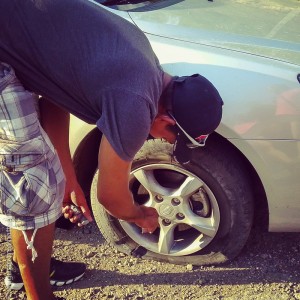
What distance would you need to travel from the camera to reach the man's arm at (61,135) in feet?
7.18

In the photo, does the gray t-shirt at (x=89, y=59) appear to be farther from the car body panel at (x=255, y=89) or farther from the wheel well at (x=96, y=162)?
the wheel well at (x=96, y=162)

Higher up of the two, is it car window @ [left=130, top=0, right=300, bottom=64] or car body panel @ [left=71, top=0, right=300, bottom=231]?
car window @ [left=130, top=0, right=300, bottom=64]

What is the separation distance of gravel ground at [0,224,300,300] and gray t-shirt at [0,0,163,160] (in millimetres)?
1142

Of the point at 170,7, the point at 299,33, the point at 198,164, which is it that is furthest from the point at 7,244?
the point at 299,33

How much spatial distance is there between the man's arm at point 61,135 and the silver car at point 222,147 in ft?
0.58

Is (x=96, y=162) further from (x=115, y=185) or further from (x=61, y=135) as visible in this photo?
(x=115, y=185)

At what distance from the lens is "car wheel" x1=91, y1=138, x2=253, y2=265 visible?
2434 mm

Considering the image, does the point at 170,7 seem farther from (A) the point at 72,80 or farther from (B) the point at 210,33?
(A) the point at 72,80

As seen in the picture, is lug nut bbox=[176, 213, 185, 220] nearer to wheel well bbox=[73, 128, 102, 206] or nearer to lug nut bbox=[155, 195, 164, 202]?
lug nut bbox=[155, 195, 164, 202]

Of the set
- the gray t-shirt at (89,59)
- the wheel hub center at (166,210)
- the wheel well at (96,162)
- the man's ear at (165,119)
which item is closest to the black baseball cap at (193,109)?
the man's ear at (165,119)

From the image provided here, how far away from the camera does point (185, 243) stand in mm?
2703

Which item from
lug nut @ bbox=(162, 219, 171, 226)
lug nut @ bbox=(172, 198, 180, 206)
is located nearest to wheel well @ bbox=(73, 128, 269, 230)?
lug nut @ bbox=(172, 198, 180, 206)

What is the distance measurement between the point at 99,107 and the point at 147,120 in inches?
6.7

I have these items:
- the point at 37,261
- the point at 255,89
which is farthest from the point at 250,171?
the point at 37,261
